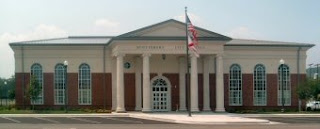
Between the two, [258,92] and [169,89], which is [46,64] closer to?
[169,89]

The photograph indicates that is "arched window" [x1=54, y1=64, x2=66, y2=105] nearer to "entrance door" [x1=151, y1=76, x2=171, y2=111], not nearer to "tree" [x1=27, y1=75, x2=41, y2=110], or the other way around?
"tree" [x1=27, y1=75, x2=41, y2=110]

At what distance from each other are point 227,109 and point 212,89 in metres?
2.44

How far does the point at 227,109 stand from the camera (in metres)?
53.7

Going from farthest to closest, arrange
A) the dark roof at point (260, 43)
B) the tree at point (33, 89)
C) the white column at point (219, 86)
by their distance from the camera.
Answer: the dark roof at point (260, 43) → the tree at point (33, 89) → the white column at point (219, 86)

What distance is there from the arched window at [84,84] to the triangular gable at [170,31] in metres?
7.18

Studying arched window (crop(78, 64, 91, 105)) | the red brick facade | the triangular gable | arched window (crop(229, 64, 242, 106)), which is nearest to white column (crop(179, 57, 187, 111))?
the red brick facade

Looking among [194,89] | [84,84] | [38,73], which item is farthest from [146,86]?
[38,73]

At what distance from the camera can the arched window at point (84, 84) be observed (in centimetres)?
5281

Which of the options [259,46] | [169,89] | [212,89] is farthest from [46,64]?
[259,46]

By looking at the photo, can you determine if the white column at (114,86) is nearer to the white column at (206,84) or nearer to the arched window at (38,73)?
the arched window at (38,73)

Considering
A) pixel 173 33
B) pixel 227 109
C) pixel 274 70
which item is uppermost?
pixel 173 33

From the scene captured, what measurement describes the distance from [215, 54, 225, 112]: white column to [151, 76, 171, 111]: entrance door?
5.25m

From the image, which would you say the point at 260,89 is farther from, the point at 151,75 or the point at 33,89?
the point at 33,89

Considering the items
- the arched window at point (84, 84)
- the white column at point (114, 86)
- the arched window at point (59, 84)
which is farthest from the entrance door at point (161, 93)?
the arched window at point (59, 84)
